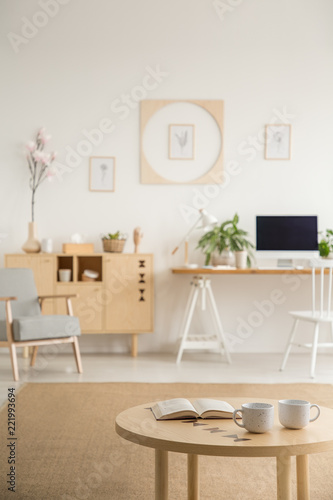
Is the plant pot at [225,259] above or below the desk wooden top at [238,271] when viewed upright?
above

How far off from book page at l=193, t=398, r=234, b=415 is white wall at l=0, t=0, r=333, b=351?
381 centimetres

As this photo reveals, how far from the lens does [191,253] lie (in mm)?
5906

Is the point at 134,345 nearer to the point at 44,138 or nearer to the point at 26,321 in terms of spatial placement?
the point at 26,321

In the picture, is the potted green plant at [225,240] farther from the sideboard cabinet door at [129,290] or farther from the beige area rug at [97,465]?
the beige area rug at [97,465]

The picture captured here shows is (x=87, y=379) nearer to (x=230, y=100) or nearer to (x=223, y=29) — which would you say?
(x=230, y=100)

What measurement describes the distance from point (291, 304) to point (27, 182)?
2.65 metres

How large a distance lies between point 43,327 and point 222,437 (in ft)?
9.50

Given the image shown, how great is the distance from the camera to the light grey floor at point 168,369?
14.9ft

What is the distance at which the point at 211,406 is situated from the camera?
2021mm

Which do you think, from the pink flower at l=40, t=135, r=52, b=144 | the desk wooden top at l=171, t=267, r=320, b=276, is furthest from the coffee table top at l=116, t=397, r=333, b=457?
the pink flower at l=40, t=135, r=52, b=144

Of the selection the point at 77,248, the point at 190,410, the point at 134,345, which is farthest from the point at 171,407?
the point at 77,248

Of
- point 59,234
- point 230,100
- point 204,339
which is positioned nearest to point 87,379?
point 204,339

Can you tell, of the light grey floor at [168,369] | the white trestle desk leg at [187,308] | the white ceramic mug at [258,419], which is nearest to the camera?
the white ceramic mug at [258,419]

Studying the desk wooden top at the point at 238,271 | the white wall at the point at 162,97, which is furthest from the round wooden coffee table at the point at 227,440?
the white wall at the point at 162,97
